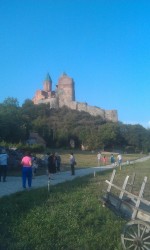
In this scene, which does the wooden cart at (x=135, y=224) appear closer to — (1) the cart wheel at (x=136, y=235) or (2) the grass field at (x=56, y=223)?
(1) the cart wheel at (x=136, y=235)

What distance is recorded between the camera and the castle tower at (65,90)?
451 ft

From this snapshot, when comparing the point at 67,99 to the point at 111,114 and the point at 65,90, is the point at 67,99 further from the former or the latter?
the point at 111,114

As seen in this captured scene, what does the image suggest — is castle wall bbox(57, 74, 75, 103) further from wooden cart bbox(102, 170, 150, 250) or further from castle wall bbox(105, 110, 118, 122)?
wooden cart bbox(102, 170, 150, 250)

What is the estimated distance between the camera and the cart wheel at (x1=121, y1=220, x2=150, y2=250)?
766cm

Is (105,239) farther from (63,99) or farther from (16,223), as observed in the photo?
(63,99)

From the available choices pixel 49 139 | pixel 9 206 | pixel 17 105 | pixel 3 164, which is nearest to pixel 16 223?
pixel 9 206

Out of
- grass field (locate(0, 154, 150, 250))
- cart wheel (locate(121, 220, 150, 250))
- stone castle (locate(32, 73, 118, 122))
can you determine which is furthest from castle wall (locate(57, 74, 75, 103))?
cart wheel (locate(121, 220, 150, 250))

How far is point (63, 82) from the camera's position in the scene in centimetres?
14050

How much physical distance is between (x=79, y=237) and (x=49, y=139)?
78.0 m

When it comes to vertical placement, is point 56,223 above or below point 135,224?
below

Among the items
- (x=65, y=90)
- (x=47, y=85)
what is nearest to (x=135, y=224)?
(x=65, y=90)

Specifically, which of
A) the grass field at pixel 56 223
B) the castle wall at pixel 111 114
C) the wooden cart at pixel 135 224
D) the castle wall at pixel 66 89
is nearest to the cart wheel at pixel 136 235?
the wooden cart at pixel 135 224

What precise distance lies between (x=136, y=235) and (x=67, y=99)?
130 metres

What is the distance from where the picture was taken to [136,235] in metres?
7.85
